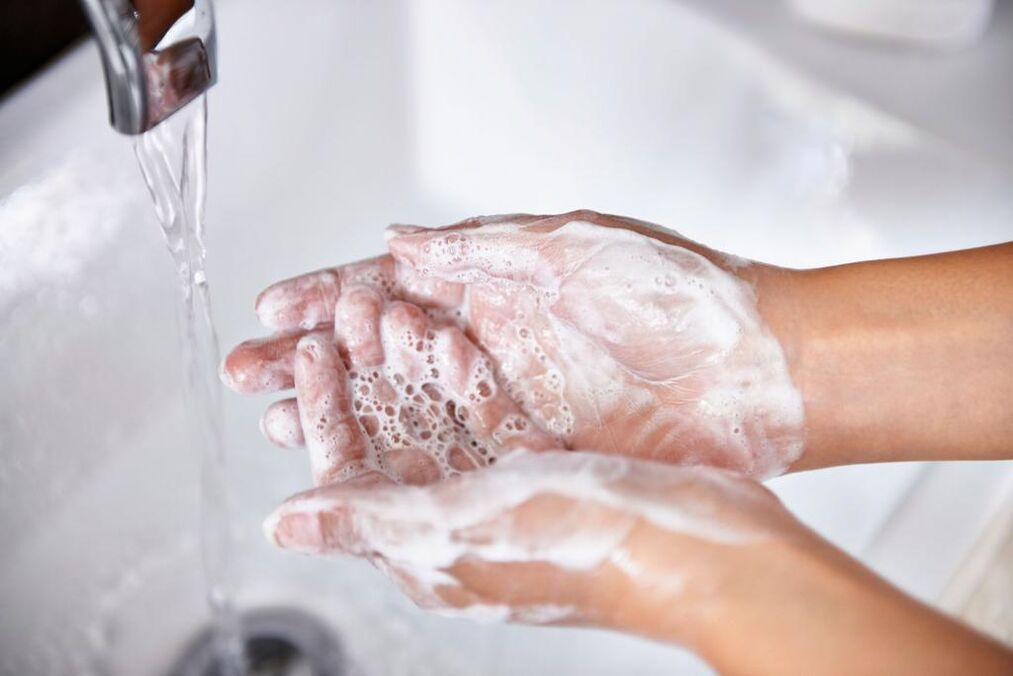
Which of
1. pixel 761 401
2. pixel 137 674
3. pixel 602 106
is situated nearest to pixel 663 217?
pixel 602 106

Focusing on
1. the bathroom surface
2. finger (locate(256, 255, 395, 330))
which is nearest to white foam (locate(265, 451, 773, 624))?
finger (locate(256, 255, 395, 330))

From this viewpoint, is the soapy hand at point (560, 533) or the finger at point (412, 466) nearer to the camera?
the soapy hand at point (560, 533)

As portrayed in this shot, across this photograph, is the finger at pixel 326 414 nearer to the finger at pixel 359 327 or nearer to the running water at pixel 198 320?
the finger at pixel 359 327

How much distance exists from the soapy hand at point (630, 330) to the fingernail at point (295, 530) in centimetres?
16

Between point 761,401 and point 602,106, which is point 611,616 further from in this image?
point 602,106

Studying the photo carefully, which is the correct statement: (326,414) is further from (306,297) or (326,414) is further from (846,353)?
(846,353)

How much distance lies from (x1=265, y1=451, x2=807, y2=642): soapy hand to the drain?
420mm

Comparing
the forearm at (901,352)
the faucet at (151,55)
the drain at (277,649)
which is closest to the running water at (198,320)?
the drain at (277,649)

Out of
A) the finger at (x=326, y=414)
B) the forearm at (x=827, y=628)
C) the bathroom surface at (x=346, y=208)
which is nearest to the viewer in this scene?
the forearm at (x=827, y=628)

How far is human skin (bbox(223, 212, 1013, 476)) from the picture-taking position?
2.21 feet

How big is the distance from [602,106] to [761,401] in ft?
1.40

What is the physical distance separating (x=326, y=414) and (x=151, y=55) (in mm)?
261

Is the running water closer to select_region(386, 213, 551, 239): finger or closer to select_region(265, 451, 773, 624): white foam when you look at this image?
select_region(386, 213, 551, 239): finger

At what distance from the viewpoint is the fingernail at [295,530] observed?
550 mm
